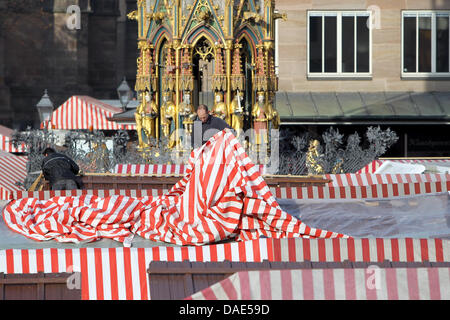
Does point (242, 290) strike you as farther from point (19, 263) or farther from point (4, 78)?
point (4, 78)

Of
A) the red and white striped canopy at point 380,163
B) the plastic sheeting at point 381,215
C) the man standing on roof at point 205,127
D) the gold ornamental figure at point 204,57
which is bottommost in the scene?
the plastic sheeting at point 381,215

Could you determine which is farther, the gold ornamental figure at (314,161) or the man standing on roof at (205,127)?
the gold ornamental figure at (314,161)

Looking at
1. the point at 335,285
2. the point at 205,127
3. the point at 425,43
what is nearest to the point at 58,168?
the point at 205,127

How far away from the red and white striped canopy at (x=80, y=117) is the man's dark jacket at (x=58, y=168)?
13133 millimetres

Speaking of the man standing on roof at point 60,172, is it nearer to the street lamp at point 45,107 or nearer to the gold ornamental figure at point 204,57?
the gold ornamental figure at point 204,57

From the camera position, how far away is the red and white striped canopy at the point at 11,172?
15.9 m

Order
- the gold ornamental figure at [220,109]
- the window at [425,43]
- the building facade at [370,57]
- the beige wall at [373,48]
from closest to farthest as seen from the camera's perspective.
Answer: the gold ornamental figure at [220,109]
the building facade at [370,57]
the beige wall at [373,48]
the window at [425,43]

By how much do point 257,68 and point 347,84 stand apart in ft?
30.7

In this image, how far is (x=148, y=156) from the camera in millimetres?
18500

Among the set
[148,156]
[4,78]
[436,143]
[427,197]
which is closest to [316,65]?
[436,143]

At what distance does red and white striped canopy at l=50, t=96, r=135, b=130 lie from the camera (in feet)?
93.5

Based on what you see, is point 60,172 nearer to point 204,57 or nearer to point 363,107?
point 204,57

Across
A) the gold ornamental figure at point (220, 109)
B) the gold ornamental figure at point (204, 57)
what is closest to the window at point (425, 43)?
the gold ornamental figure at point (204, 57)

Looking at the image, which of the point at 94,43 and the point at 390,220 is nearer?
the point at 390,220
